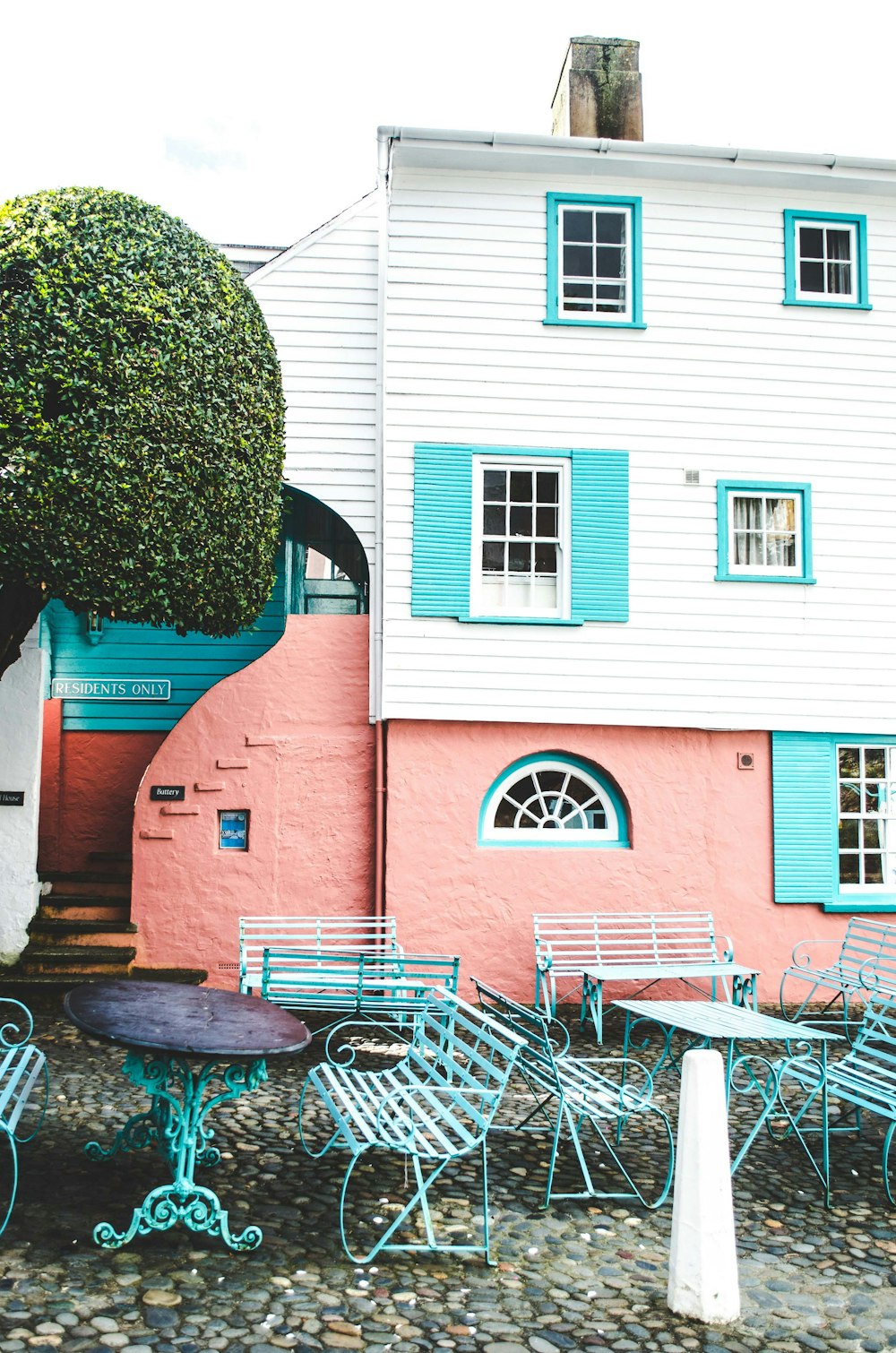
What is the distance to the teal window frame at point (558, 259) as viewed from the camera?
10992 millimetres

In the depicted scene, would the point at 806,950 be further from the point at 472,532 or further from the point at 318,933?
the point at 472,532

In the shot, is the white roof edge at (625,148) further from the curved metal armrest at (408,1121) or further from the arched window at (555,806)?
the curved metal armrest at (408,1121)

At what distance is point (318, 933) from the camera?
9820 mm

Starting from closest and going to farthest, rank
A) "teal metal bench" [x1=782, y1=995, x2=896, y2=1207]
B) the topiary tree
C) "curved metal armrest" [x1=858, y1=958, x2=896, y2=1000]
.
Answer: "teal metal bench" [x1=782, y1=995, x2=896, y2=1207] → the topiary tree → "curved metal armrest" [x1=858, y1=958, x2=896, y2=1000]

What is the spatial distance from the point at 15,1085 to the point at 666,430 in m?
8.31

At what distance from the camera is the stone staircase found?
9750 millimetres

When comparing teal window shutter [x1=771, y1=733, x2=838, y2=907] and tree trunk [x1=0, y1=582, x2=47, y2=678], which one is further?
teal window shutter [x1=771, y1=733, x2=838, y2=907]

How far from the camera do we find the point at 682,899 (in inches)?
420

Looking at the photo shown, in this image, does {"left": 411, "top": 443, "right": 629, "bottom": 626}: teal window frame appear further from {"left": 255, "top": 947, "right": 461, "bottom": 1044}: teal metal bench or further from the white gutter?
{"left": 255, "top": 947, "right": 461, "bottom": 1044}: teal metal bench

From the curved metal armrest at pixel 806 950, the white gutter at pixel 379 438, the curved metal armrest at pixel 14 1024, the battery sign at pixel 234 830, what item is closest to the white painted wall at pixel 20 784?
the curved metal armrest at pixel 14 1024

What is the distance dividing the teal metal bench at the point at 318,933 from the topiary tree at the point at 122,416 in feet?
9.60

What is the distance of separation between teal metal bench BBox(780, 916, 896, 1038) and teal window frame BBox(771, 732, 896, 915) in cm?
29

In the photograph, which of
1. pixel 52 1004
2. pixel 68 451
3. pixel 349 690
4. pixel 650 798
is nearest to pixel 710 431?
pixel 650 798

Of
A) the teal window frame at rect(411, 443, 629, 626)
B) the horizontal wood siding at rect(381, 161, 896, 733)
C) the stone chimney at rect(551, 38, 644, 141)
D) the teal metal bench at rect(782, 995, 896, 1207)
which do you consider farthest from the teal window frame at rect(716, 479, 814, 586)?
the teal metal bench at rect(782, 995, 896, 1207)
